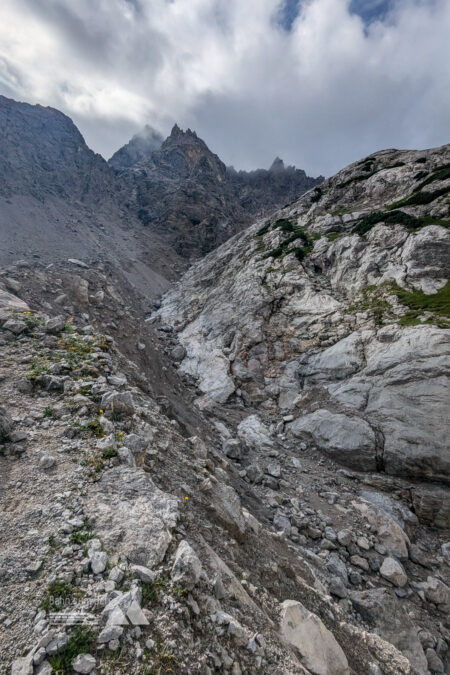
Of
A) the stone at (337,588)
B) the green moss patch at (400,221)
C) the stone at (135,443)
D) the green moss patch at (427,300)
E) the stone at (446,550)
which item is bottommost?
the stone at (446,550)

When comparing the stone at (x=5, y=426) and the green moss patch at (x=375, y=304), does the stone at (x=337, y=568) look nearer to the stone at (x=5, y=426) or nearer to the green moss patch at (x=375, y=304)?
the stone at (x=5, y=426)

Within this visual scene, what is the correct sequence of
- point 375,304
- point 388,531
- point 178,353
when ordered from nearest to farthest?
1. point 388,531
2. point 375,304
3. point 178,353

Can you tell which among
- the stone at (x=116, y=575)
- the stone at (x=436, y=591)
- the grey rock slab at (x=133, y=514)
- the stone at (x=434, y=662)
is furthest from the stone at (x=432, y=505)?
the stone at (x=116, y=575)

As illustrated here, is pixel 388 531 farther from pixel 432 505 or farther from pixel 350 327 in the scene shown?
pixel 350 327

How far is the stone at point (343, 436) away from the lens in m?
13.5

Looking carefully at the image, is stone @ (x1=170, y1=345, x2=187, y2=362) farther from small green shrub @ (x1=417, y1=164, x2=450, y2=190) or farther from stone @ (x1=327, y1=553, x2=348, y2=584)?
small green shrub @ (x1=417, y1=164, x2=450, y2=190)

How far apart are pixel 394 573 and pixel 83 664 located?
1032cm

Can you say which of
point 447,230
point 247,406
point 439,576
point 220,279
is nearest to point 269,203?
point 220,279

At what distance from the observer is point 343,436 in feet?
47.0

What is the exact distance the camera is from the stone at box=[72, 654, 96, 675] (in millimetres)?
2496

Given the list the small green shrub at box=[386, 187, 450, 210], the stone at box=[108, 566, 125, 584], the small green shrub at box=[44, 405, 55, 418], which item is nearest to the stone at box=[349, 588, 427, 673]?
the stone at box=[108, 566, 125, 584]

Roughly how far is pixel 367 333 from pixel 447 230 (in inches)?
434

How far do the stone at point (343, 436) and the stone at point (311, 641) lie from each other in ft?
32.5

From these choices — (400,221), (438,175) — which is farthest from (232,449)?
(438,175)
